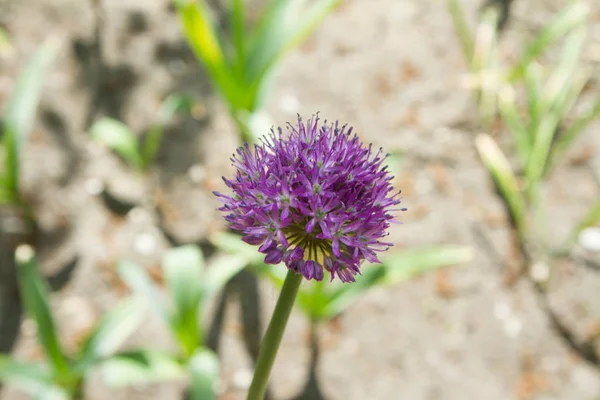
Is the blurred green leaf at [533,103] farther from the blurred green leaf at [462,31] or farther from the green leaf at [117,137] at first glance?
the green leaf at [117,137]

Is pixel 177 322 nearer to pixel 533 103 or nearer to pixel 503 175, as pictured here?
pixel 503 175

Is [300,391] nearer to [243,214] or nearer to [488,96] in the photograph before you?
[243,214]

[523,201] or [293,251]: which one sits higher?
[523,201]

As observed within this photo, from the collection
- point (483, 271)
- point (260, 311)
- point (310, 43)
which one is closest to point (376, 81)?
point (310, 43)

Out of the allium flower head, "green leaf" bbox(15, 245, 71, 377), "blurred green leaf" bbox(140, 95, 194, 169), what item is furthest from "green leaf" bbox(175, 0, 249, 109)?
the allium flower head

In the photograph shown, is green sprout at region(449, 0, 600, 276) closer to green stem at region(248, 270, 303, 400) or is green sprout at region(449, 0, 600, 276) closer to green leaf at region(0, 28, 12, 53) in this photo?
green stem at region(248, 270, 303, 400)

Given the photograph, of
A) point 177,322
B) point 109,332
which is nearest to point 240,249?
point 177,322
